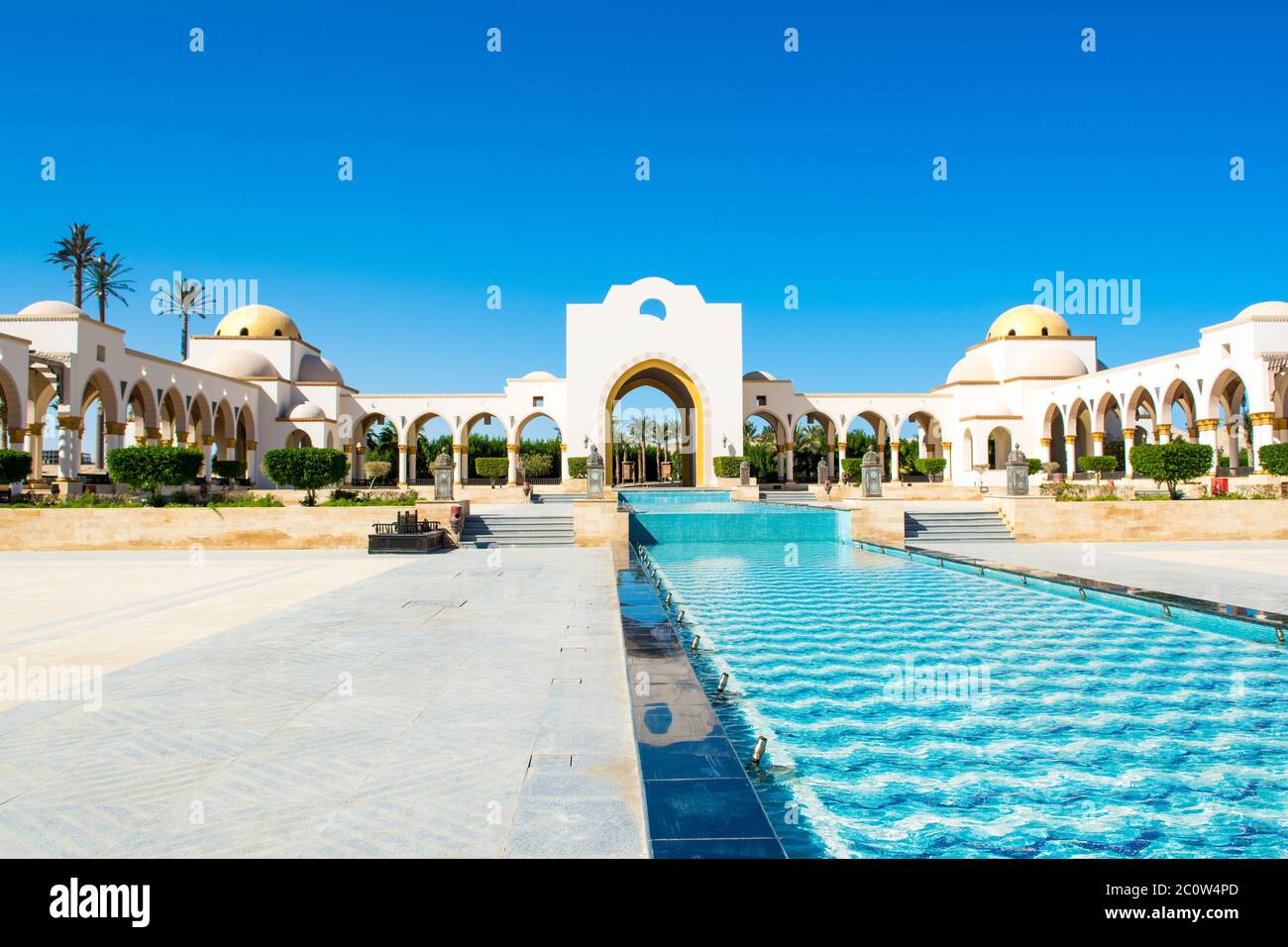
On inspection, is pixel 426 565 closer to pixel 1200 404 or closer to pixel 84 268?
pixel 1200 404

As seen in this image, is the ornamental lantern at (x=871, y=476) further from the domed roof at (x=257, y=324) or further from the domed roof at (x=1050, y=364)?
the domed roof at (x=257, y=324)

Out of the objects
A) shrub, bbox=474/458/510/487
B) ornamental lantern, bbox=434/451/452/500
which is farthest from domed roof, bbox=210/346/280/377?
ornamental lantern, bbox=434/451/452/500

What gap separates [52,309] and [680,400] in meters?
24.1

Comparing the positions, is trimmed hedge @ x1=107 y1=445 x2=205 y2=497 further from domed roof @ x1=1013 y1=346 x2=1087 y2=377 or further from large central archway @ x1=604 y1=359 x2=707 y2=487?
domed roof @ x1=1013 y1=346 x2=1087 y2=377

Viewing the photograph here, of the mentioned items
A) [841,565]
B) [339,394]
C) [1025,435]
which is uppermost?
[339,394]

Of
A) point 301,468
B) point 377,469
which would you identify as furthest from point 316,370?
point 301,468

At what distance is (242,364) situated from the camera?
112 feet

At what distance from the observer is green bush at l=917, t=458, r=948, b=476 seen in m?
Answer: 35.5

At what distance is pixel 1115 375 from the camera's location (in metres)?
Answer: 29.9

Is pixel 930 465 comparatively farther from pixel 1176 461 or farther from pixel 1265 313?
pixel 1176 461

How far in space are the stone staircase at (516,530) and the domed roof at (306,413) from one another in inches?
830
